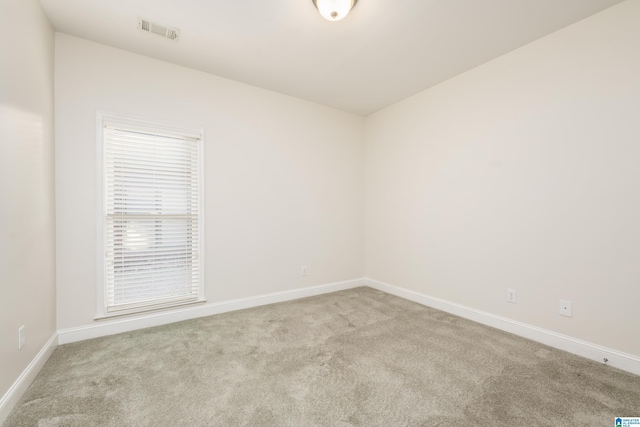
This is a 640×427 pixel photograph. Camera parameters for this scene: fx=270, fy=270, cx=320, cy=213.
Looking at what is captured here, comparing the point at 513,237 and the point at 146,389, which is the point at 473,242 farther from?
the point at 146,389

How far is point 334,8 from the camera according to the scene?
1955 millimetres

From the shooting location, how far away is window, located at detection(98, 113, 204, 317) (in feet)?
8.38

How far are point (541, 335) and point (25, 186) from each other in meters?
4.18

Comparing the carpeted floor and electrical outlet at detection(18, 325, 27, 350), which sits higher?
electrical outlet at detection(18, 325, 27, 350)

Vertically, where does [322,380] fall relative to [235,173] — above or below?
below

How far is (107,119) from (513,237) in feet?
13.2

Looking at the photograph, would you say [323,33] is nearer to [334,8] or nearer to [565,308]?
[334,8]

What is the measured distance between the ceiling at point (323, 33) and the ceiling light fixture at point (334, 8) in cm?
13

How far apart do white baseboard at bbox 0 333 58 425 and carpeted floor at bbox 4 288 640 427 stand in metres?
0.04

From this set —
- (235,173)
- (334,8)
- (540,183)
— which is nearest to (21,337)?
(235,173)

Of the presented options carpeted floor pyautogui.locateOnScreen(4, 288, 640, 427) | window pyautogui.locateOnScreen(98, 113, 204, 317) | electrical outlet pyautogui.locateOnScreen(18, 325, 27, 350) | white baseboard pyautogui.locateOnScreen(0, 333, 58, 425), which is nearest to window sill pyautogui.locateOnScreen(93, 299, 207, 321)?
window pyautogui.locateOnScreen(98, 113, 204, 317)

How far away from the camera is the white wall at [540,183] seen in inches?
79.5

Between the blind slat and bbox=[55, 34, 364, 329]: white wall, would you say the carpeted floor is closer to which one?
the blind slat

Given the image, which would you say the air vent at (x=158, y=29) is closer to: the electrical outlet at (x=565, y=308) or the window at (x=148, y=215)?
the window at (x=148, y=215)
